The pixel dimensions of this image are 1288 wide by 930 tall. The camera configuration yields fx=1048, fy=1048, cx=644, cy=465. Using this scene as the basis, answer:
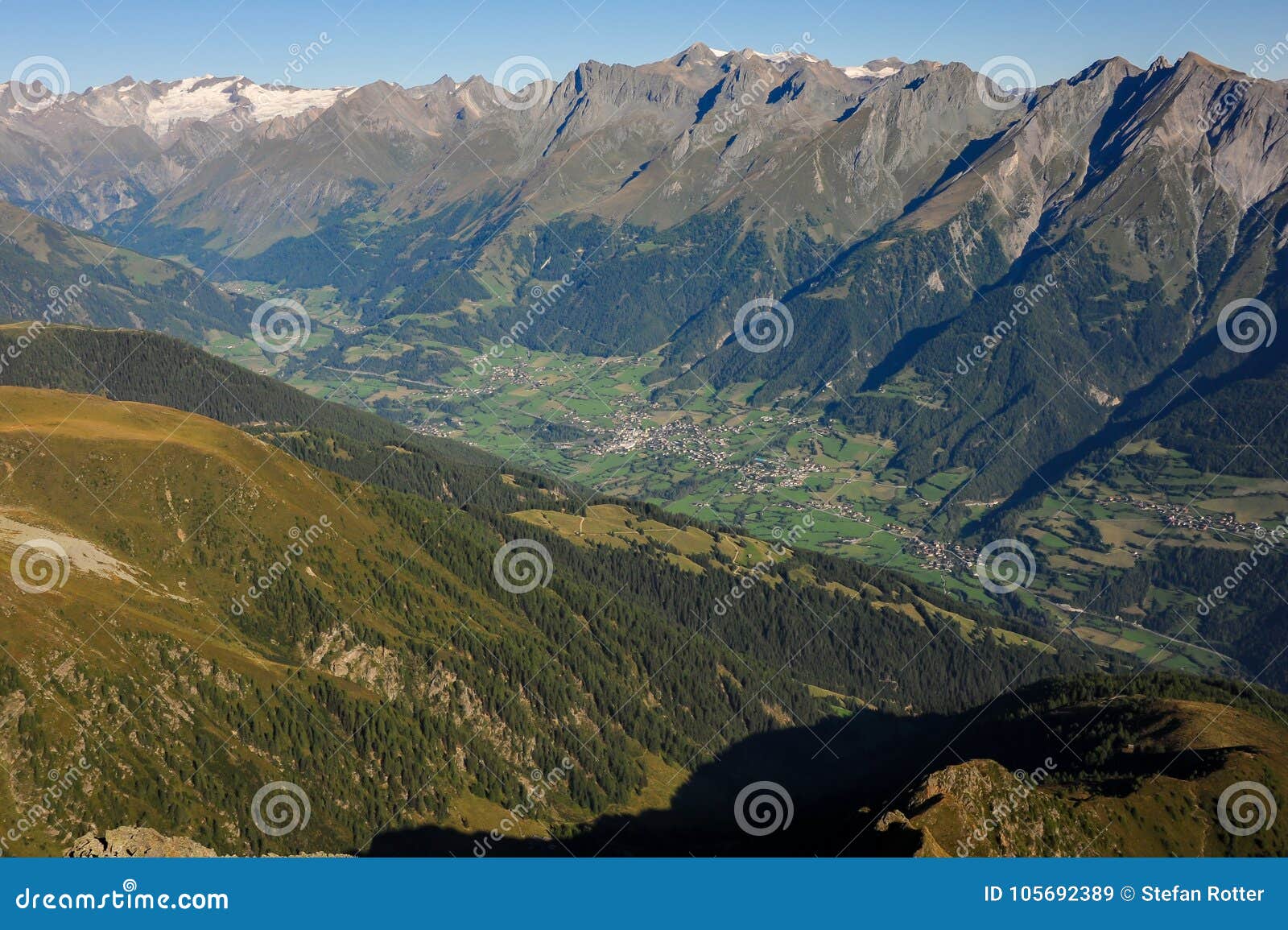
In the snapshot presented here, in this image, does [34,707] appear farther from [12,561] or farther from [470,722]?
[470,722]

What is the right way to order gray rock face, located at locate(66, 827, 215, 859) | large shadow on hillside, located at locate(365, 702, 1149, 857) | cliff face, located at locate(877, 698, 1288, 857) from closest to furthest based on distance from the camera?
gray rock face, located at locate(66, 827, 215, 859)
cliff face, located at locate(877, 698, 1288, 857)
large shadow on hillside, located at locate(365, 702, 1149, 857)

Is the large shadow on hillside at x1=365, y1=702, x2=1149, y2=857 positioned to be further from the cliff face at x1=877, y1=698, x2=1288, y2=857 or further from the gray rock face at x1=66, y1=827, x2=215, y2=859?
the gray rock face at x1=66, y1=827, x2=215, y2=859

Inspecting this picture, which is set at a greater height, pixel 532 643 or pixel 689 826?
pixel 532 643

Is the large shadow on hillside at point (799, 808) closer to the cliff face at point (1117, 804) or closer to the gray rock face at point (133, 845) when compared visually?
the cliff face at point (1117, 804)

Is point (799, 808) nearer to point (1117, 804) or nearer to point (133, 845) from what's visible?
point (1117, 804)

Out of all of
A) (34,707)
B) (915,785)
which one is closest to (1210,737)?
(915,785)

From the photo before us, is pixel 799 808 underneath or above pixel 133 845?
underneath

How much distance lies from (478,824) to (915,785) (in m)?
67.4

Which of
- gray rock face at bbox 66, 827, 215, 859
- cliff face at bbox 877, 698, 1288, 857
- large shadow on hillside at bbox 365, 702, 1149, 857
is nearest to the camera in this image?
gray rock face at bbox 66, 827, 215, 859

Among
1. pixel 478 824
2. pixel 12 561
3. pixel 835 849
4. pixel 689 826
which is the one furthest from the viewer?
pixel 689 826

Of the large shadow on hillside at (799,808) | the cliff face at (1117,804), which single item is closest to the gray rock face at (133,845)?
the large shadow on hillside at (799,808)

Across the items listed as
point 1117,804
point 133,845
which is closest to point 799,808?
point 1117,804

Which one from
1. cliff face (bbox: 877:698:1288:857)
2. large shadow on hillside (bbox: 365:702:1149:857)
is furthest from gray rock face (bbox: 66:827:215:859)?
cliff face (bbox: 877:698:1288:857)

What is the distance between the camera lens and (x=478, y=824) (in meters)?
154
